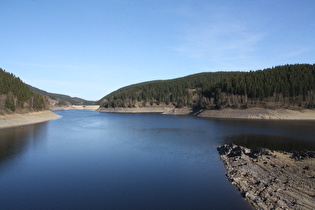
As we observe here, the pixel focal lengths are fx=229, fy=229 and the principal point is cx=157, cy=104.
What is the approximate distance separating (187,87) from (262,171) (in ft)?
399

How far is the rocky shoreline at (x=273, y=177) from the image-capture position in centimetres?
1001

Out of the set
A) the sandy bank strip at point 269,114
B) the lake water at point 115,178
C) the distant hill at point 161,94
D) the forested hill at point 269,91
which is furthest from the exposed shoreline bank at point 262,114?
the distant hill at point 161,94

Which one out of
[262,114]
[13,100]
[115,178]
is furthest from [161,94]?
[115,178]

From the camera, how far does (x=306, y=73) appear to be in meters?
70.2

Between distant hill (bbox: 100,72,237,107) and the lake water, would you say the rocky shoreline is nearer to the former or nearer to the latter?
the lake water

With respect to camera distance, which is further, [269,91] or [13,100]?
[269,91]

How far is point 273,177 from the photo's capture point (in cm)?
1285

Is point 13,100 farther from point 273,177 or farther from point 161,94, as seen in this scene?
point 161,94

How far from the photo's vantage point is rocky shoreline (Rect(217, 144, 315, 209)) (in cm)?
1001

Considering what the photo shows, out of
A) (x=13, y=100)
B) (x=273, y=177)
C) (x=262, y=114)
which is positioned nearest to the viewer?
(x=273, y=177)

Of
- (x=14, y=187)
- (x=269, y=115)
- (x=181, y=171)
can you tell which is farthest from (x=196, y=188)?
(x=269, y=115)

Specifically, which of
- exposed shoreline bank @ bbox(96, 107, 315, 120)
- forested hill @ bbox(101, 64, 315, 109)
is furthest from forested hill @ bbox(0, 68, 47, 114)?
forested hill @ bbox(101, 64, 315, 109)

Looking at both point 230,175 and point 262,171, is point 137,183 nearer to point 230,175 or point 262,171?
point 230,175

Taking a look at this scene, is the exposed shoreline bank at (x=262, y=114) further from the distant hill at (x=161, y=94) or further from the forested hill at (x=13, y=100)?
the forested hill at (x=13, y=100)
